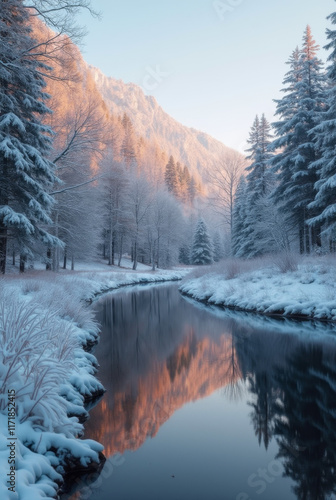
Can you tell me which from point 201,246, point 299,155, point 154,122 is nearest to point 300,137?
point 299,155

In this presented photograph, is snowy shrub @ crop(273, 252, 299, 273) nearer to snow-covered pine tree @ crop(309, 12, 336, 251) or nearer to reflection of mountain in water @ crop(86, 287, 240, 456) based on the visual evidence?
snow-covered pine tree @ crop(309, 12, 336, 251)

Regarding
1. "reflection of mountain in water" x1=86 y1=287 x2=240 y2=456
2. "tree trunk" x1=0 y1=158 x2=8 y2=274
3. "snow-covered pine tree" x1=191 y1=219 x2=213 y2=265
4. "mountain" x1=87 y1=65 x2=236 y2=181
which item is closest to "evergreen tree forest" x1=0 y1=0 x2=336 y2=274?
"tree trunk" x1=0 y1=158 x2=8 y2=274

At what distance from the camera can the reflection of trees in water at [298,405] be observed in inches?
126

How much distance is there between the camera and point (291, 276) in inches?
513

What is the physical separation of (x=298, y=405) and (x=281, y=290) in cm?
810

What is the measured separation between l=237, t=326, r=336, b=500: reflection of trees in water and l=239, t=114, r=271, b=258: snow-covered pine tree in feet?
59.6

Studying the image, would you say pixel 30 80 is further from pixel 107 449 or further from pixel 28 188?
pixel 107 449

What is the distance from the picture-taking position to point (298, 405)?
471cm

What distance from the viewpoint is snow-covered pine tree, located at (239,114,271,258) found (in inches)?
1005

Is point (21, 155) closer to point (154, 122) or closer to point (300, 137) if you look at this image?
point (300, 137)

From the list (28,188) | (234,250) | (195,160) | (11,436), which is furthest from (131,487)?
(195,160)

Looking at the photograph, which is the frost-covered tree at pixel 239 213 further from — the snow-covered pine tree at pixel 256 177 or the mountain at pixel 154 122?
the mountain at pixel 154 122

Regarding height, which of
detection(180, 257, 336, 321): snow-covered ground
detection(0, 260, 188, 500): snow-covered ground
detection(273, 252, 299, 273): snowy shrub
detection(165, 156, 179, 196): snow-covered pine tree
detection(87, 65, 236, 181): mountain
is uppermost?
detection(87, 65, 236, 181): mountain

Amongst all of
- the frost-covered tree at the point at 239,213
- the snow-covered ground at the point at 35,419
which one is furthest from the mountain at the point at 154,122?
the snow-covered ground at the point at 35,419
